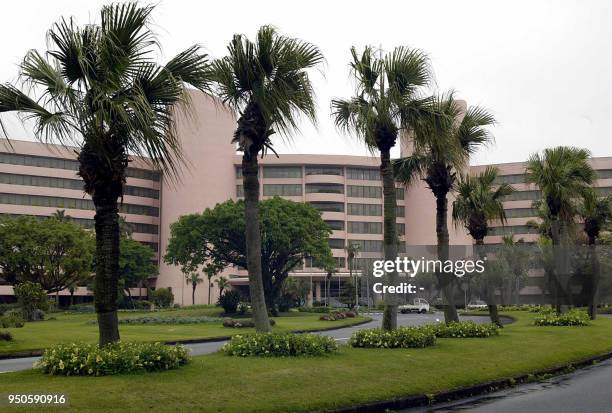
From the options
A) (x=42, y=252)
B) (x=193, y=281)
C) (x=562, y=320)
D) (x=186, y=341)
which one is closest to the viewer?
(x=186, y=341)

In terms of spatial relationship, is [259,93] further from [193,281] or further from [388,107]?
[193,281]

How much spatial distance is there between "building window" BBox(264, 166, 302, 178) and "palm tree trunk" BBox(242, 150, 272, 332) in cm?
9042

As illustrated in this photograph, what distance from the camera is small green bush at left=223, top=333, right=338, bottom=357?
15.1 m

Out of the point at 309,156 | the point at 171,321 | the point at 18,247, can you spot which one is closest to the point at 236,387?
the point at 171,321

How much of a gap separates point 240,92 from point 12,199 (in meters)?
84.7

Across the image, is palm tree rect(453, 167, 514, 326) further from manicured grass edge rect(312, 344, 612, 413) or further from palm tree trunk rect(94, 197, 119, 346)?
palm tree trunk rect(94, 197, 119, 346)

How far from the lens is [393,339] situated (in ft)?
58.6

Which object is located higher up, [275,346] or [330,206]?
[330,206]

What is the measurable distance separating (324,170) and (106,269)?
314ft

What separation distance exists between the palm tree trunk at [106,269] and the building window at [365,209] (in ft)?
311

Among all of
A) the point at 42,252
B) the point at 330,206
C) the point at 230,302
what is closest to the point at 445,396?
the point at 230,302

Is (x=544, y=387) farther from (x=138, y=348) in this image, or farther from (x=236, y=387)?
(x=138, y=348)

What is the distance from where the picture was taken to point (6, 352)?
70.5 ft

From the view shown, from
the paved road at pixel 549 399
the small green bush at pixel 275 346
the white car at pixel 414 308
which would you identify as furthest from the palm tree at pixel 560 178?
the white car at pixel 414 308
